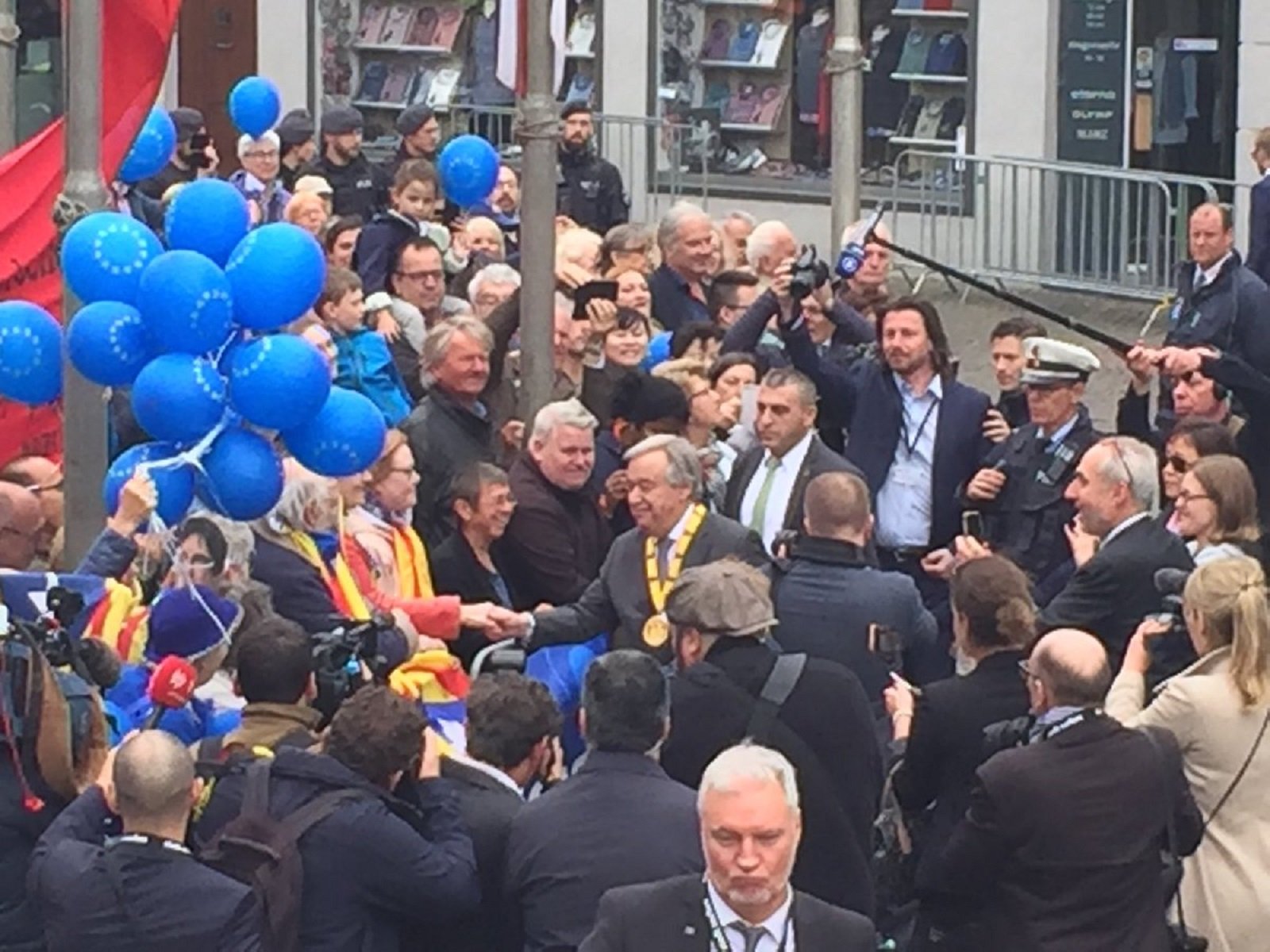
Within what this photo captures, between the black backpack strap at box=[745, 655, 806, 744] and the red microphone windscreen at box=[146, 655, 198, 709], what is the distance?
4.43ft

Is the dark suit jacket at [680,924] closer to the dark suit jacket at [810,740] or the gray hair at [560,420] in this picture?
the dark suit jacket at [810,740]

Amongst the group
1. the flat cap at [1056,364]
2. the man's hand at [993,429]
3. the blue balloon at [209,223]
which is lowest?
the man's hand at [993,429]

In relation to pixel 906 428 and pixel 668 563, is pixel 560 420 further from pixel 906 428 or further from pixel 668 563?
pixel 906 428

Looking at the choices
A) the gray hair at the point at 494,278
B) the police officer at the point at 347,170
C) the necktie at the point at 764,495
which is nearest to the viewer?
the necktie at the point at 764,495

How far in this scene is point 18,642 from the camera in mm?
7297

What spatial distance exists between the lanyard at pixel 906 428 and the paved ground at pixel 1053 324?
624cm

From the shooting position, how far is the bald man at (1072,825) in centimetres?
717

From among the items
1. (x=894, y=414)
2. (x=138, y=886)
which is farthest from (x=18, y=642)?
(x=894, y=414)

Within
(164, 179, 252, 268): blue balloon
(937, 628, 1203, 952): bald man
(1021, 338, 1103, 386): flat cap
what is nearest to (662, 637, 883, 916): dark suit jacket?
(937, 628, 1203, 952): bald man

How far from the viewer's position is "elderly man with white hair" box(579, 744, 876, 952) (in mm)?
5984

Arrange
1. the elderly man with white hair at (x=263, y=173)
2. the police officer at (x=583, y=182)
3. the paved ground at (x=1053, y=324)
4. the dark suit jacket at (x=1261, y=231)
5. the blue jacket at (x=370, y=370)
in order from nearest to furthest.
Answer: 1. the blue jacket at (x=370, y=370)
2. the dark suit jacket at (x=1261, y=231)
3. the elderly man with white hair at (x=263, y=173)
4. the police officer at (x=583, y=182)
5. the paved ground at (x=1053, y=324)

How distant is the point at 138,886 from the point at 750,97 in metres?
16.7

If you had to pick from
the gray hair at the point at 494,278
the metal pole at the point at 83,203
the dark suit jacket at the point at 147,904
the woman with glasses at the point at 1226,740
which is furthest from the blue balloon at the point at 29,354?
the gray hair at the point at 494,278

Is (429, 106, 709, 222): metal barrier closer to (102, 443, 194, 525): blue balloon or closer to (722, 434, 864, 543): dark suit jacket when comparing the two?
(722, 434, 864, 543): dark suit jacket
